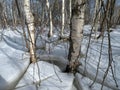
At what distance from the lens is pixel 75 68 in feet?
10.6

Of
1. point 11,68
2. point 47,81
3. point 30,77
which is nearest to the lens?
point 47,81

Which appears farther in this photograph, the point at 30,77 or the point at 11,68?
the point at 11,68

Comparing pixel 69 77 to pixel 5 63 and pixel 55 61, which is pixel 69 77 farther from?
pixel 5 63

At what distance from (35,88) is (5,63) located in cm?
126

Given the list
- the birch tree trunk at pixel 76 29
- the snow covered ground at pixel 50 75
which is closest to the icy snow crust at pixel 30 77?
the snow covered ground at pixel 50 75

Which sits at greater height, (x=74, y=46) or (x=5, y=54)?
(x=74, y=46)

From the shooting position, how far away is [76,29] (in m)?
2.89

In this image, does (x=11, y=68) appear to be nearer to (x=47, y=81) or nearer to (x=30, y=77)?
(x=30, y=77)

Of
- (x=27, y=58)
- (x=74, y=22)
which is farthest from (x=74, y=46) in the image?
(x=27, y=58)

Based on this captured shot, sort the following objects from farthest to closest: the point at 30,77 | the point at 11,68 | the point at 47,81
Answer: the point at 11,68
the point at 30,77
the point at 47,81

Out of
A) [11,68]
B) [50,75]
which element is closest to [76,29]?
[50,75]

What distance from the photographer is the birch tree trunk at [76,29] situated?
282 centimetres

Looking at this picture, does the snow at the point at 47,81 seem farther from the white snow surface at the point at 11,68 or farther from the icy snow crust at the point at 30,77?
the white snow surface at the point at 11,68

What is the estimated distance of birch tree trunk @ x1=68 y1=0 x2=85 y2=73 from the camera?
2.82 meters
